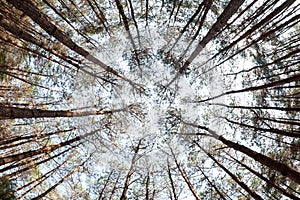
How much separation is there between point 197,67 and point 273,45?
1929 mm

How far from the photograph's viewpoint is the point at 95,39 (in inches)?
310

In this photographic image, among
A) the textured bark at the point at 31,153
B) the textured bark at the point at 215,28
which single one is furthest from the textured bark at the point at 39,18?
the textured bark at the point at 215,28

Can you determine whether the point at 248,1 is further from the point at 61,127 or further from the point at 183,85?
the point at 61,127

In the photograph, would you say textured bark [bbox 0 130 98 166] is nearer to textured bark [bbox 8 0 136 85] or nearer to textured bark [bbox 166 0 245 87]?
textured bark [bbox 8 0 136 85]

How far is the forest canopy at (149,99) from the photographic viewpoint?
7012mm

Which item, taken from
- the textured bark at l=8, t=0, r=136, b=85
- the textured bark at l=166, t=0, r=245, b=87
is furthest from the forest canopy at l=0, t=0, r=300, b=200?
the textured bark at l=8, t=0, r=136, b=85

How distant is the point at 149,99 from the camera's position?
28.2ft

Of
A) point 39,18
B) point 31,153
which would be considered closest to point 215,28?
point 39,18

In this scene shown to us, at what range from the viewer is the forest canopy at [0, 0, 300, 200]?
7012 mm

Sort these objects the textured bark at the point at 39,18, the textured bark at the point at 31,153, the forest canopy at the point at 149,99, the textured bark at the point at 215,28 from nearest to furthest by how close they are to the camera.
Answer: the textured bark at the point at 31,153 → the textured bark at the point at 39,18 → the textured bark at the point at 215,28 → the forest canopy at the point at 149,99

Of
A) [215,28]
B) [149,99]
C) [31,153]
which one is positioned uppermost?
[215,28]

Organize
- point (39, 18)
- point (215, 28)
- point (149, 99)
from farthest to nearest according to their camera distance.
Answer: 1. point (149, 99)
2. point (215, 28)
3. point (39, 18)

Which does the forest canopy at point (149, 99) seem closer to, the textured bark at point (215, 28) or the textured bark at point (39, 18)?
the textured bark at point (215, 28)

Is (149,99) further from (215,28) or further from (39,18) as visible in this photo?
(39,18)
